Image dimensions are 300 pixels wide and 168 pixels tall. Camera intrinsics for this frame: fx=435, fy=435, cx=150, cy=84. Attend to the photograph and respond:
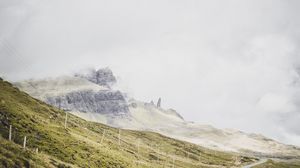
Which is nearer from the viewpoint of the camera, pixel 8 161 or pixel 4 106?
→ pixel 8 161

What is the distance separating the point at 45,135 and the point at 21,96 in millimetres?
63750

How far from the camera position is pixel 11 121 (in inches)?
3189

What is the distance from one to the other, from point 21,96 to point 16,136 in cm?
7473

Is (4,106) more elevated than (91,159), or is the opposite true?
(4,106)

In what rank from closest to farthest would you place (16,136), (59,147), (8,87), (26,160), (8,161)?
(8,161) < (26,160) < (16,136) < (59,147) < (8,87)

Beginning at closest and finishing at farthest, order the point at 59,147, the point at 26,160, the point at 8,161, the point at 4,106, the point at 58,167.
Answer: the point at 8,161, the point at 26,160, the point at 58,167, the point at 59,147, the point at 4,106

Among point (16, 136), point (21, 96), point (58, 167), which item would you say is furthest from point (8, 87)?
point (58, 167)

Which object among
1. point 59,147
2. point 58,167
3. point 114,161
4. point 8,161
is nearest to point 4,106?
point 59,147

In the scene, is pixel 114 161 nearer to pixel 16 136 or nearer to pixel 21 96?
pixel 16 136

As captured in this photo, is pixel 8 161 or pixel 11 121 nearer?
pixel 8 161

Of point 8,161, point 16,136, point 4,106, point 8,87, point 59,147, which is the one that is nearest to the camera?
point 8,161

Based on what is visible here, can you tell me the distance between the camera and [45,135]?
8531 cm

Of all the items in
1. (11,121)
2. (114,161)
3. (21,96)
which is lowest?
(114,161)

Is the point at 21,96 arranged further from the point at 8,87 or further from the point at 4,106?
the point at 4,106
